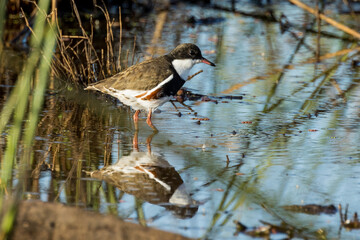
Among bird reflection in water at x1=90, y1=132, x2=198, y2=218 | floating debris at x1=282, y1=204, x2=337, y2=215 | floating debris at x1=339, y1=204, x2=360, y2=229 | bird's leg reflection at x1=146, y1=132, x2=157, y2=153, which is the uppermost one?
floating debris at x1=339, y1=204, x2=360, y2=229

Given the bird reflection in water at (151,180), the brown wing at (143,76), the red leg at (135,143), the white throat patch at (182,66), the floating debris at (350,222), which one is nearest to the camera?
the floating debris at (350,222)

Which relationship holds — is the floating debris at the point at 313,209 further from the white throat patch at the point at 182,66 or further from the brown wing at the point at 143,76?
the white throat patch at the point at 182,66

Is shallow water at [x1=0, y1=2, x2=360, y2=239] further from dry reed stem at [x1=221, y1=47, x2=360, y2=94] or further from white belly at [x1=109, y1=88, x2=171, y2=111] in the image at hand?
white belly at [x1=109, y1=88, x2=171, y2=111]

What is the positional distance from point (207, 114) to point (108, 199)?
3238 millimetres

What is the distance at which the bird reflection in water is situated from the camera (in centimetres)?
504

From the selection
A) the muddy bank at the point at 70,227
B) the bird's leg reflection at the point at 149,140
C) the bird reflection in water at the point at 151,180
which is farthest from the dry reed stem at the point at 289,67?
the muddy bank at the point at 70,227

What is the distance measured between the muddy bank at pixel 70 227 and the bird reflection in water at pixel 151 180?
74 centimetres

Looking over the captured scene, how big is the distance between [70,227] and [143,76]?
351 cm

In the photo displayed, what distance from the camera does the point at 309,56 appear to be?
1132 centimetres

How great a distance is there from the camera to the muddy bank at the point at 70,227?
4023mm

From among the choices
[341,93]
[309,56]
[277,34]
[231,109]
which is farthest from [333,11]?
[231,109]

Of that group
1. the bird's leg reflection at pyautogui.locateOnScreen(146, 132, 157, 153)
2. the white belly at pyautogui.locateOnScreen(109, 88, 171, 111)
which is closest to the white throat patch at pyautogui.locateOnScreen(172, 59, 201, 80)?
the white belly at pyautogui.locateOnScreen(109, 88, 171, 111)

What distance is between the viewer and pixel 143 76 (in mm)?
7363

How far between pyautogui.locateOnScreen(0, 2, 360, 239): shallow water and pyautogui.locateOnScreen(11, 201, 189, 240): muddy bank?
46cm
